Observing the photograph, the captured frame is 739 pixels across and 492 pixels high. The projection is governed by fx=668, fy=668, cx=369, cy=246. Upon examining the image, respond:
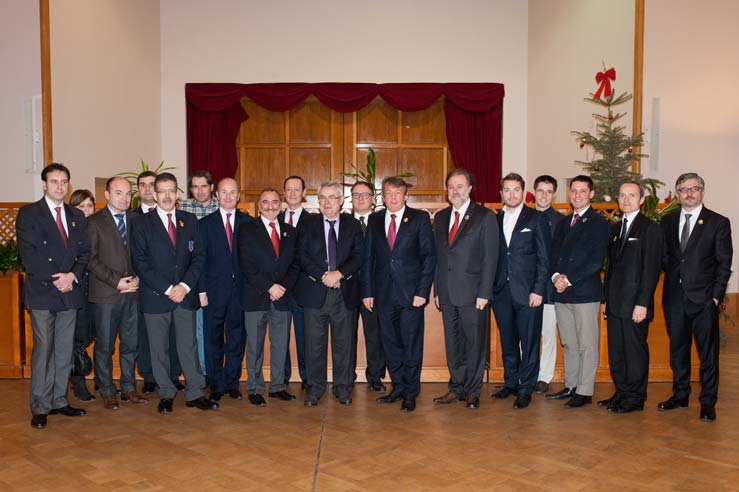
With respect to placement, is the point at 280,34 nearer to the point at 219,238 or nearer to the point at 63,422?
the point at 219,238

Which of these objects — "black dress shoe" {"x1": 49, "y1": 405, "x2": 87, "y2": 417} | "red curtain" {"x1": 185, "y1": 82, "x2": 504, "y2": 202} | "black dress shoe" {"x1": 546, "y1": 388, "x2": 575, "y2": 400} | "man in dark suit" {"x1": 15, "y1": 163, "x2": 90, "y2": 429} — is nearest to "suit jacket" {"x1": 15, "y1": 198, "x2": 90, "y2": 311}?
"man in dark suit" {"x1": 15, "y1": 163, "x2": 90, "y2": 429}

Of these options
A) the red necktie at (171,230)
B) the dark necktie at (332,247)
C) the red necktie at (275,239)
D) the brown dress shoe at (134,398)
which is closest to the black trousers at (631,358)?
the dark necktie at (332,247)

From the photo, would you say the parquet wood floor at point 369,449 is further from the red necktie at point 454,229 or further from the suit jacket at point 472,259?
the red necktie at point 454,229

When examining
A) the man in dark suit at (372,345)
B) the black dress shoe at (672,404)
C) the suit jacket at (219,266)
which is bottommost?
the black dress shoe at (672,404)

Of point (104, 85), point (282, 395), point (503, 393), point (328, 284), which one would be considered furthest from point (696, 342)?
point (104, 85)

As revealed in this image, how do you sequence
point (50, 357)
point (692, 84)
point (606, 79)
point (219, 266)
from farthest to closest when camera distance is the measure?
point (606, 79), point (692, 84), point (219, 266), point (50, 357)

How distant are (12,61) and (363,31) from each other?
5.22 metres

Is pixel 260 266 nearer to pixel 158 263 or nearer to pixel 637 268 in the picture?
pixel 158 263

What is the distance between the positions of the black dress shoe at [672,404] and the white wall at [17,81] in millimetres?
6574

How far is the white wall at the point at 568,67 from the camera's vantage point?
8047 mm

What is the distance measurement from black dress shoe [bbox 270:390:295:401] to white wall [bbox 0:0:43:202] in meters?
4.33

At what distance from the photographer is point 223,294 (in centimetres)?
465

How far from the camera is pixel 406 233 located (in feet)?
14.7

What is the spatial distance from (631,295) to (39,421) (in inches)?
151
